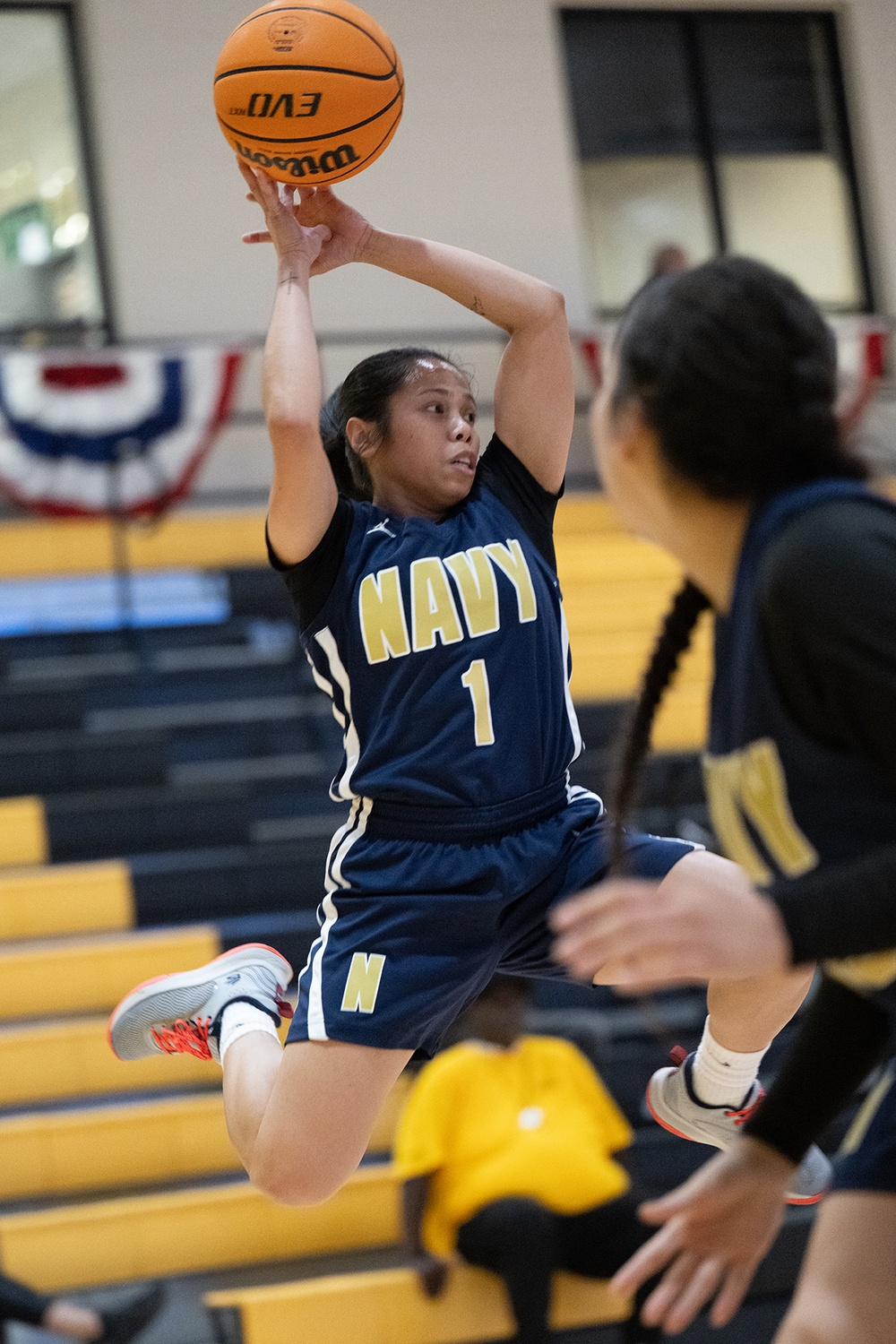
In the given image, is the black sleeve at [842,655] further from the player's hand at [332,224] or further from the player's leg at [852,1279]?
the player's hand at [332,224]

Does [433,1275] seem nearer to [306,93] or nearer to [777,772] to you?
[306,93]

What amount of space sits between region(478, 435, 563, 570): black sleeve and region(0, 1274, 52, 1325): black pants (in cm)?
270

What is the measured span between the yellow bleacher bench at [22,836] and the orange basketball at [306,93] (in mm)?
3987

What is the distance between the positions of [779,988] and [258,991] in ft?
3.42

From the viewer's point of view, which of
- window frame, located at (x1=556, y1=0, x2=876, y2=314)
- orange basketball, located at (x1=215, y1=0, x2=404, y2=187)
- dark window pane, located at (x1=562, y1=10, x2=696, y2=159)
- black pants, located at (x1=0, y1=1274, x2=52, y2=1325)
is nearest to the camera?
orange basketball, located at (x1=215, y1=0, x2=404, y2=187)

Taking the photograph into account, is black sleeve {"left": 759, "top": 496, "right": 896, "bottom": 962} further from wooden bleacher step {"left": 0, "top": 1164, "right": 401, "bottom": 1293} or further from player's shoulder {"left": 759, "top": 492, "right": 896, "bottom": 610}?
wooden bleacher step {"left": 0, "top": 1164, "right": 401, "bottom": 1293}

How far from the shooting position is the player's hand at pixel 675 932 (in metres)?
1.43

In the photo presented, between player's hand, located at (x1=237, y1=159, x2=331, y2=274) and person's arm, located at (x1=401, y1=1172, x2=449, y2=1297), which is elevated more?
player's hand, located at (x1=237, y1=159, x2=331, y2=274)

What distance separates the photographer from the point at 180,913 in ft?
20.7

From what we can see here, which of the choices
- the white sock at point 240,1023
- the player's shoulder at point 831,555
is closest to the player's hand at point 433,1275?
the white sock at point 240,1023

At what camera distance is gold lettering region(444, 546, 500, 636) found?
274 centimetres

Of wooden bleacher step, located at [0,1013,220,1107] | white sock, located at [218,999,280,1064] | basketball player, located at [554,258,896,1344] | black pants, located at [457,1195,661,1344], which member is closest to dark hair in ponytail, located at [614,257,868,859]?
basketball player, located at [554,258,896,1344]

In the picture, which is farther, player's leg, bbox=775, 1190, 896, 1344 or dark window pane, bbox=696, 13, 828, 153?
dark window pane, bbox=696, 13, 828, 153

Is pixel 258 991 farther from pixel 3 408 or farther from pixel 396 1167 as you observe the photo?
pixel 3 408
